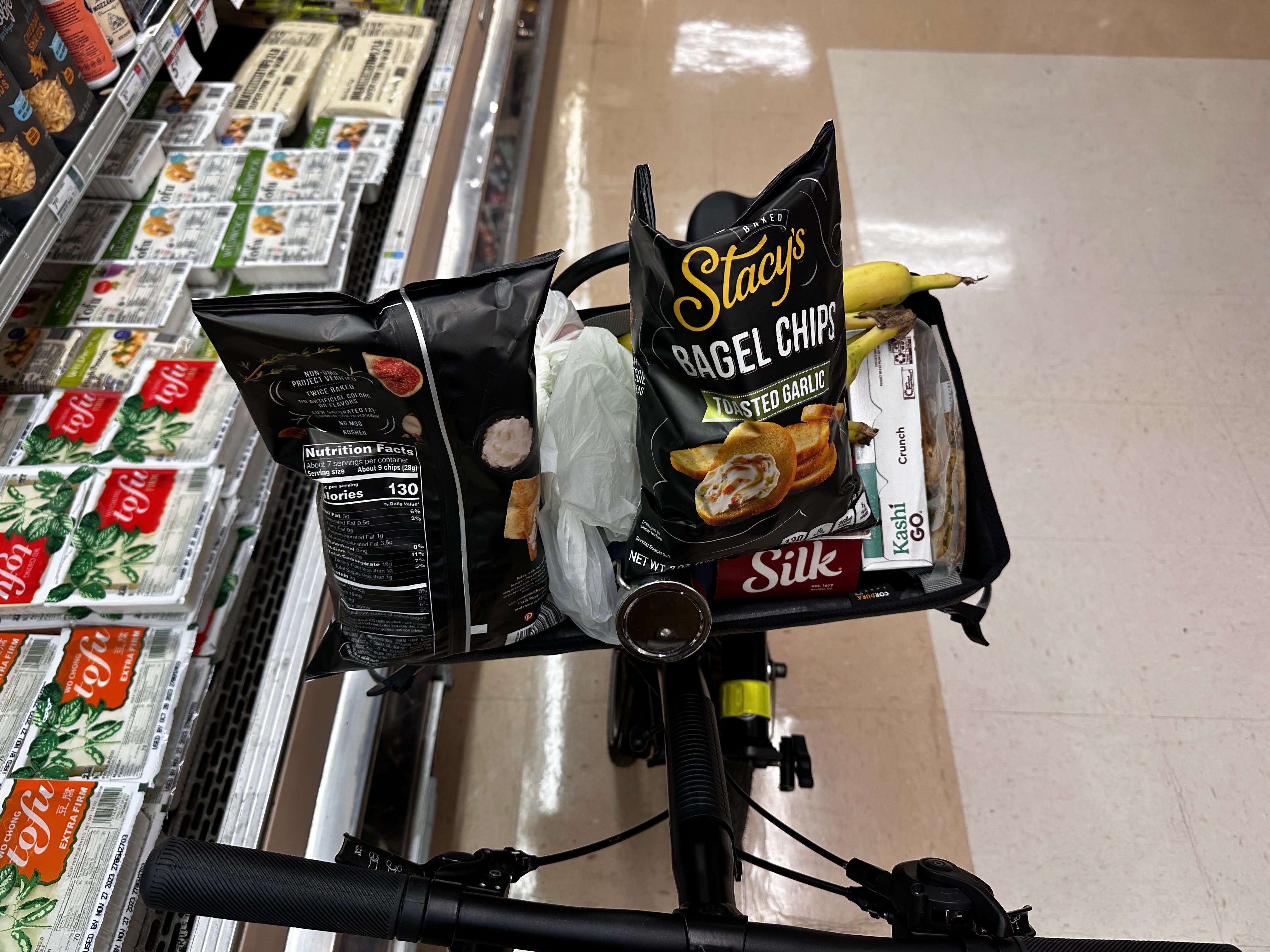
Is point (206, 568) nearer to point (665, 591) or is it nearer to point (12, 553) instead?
point (12, 553)

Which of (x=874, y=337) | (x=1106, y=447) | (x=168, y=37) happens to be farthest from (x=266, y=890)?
(x=1106, y=447)

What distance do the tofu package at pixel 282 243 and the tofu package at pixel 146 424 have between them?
0.29 m

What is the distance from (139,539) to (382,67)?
1.38 meters

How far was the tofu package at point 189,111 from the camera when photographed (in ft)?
6.15

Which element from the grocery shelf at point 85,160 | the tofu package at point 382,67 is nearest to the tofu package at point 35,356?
the grocery shelf at point 85,160

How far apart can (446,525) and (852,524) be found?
17.8 inches

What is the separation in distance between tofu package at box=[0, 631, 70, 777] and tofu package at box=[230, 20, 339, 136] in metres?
1.26

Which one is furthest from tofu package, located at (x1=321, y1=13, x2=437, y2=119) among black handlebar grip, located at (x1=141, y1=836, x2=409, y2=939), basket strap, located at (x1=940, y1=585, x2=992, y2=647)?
black handlebar grip, located at (x1=141, y1=836, x2=409, y2=939)

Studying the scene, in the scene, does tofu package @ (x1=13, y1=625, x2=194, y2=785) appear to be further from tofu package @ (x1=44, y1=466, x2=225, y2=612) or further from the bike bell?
the bike bell

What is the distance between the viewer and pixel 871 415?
3.35 ft

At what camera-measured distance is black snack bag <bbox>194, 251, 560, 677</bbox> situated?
765 mm

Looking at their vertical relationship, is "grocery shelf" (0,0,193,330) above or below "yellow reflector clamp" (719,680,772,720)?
above

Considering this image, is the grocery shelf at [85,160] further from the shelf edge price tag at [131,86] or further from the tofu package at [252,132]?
the tofu package at [252,132]

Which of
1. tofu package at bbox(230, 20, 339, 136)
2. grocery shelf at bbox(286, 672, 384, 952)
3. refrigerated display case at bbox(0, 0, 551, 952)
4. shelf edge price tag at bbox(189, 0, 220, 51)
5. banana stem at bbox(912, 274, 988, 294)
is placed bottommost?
grocery shelf at bbox(286, 672, 384, 952)
